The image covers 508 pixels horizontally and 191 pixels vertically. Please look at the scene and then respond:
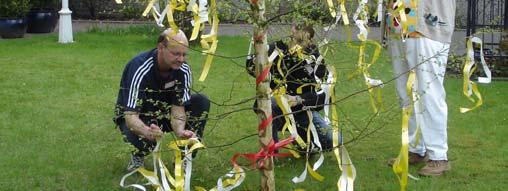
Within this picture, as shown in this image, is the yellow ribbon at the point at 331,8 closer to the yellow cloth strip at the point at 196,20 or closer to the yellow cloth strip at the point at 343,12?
the yellow cloth strip at the point at 343,12

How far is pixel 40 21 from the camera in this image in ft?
51.5

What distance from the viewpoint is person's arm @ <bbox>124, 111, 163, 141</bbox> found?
16.2ft

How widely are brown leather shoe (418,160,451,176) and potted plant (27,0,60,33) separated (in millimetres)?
11279

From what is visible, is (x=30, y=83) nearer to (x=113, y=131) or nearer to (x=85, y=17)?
(x=113, y=131)

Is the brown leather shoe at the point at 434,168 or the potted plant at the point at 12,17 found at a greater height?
the potted plant at the point at 12,17

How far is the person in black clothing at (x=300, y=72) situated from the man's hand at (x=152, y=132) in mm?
636

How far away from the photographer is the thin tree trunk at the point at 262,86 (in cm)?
380

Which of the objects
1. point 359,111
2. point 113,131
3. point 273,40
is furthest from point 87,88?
point 273,40

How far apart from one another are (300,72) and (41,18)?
10838mm

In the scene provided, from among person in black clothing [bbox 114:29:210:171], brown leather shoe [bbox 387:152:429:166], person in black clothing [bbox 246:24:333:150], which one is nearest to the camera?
person in black clothing [bbox 246:24:333:150]

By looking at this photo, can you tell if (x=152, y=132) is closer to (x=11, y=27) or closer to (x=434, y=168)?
(x=434, y=168)

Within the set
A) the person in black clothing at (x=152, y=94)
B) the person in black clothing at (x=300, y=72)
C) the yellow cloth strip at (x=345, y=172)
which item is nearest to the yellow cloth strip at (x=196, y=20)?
the person in black clothing at (x=300, y=72)

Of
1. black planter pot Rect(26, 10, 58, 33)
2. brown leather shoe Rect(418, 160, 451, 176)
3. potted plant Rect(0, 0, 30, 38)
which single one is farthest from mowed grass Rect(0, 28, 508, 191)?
black planter pot Rect(26, 10, 58, 33)

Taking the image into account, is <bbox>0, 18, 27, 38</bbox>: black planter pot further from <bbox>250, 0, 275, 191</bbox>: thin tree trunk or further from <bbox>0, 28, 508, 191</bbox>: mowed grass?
<bbox>250, 0, 275, 191</bbox>: thin tree trunk
